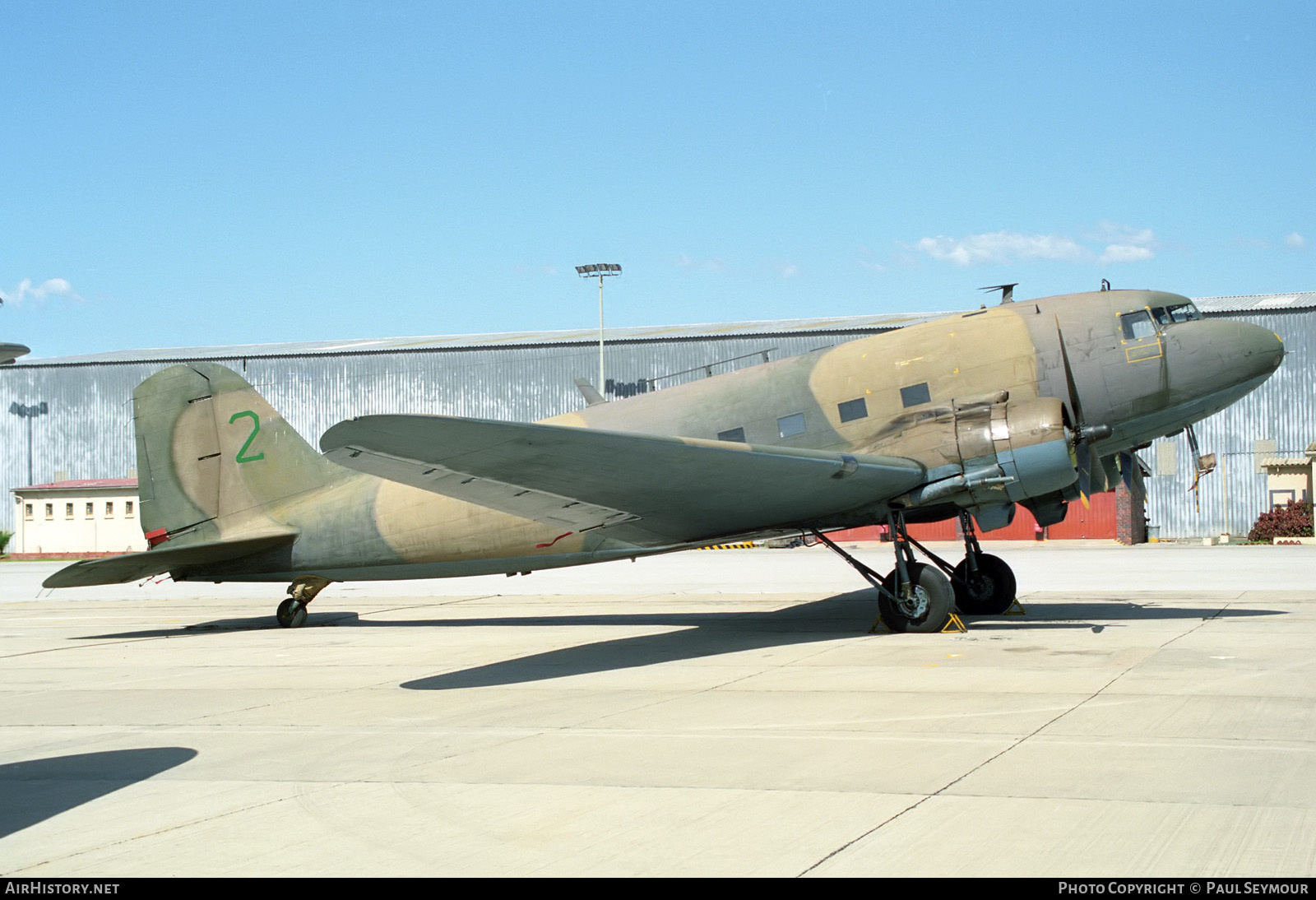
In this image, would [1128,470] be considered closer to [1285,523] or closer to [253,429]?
[253,429]

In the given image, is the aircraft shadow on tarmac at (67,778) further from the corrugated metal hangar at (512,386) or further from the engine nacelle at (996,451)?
the corrugated metal hangar at (512,386)

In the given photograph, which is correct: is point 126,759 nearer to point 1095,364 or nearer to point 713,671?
point 713,671

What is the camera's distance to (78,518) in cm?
6081

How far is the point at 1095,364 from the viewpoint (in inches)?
617

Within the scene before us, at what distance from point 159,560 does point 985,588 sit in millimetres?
13293

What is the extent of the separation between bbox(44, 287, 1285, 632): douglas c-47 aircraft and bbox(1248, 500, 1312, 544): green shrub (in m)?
35.8

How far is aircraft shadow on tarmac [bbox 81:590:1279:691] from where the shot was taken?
44.1 feet

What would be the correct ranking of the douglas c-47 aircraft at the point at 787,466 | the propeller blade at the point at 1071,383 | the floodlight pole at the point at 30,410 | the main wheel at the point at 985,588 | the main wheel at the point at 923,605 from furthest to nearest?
1. the floodlight pole at the point at 30,410
2. the main wheel at the point at 985,588
3. the propeller blade at the point at 1071,383
4. the main wheel at the point at 923,605
5. the douglas c-47 aircraft at the point at 787,466

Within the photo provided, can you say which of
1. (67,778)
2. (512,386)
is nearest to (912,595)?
(67,778)

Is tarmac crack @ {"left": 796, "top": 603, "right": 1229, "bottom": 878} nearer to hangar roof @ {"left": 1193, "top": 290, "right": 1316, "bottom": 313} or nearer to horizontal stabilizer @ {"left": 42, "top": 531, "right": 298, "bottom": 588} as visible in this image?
horizontal stabilizer @ {"left": 42, "top": 531, "right": 298, "bottom": 588}

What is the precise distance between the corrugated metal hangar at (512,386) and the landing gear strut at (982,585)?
29491mm

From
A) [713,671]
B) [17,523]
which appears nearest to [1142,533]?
[713,671]

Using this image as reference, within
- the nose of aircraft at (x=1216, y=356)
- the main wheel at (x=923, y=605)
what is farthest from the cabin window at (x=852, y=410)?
the nose of aircraft at (x=1216, y=356)

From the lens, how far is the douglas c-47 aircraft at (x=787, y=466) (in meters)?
13.6
